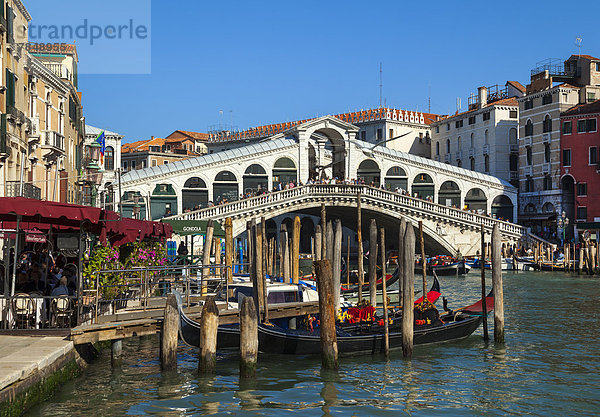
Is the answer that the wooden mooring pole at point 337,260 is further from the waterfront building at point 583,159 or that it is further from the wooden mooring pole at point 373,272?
the waterfront building at point 583,159

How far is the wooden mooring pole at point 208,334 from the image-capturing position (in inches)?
403

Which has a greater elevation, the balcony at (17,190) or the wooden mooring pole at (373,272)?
the balcony at (17,190)

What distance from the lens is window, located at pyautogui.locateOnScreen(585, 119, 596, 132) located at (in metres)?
38.8

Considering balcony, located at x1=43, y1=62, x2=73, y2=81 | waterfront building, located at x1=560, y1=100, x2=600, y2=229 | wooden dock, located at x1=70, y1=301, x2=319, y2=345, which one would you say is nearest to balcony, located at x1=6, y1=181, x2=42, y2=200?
wooden dock, located at x1=70, y1=301, x2=319, y2=345

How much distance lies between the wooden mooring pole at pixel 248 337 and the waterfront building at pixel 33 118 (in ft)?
26.0

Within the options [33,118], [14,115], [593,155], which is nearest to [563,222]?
[593,155]

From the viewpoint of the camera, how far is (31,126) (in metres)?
20.2

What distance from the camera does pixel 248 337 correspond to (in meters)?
10.3

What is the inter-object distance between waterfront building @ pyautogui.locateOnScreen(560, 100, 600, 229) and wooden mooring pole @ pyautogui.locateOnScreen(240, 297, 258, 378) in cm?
3206

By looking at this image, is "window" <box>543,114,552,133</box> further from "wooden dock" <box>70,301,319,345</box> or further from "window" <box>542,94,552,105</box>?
"wooden dock" <box>70,301,319,345</box>

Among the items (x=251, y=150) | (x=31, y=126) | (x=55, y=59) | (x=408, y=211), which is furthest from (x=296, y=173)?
(x=31, y=126)

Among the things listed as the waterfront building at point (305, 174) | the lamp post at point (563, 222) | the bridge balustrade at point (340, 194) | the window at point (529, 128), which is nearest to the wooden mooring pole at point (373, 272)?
the bridge balustrade at point (340, 194)

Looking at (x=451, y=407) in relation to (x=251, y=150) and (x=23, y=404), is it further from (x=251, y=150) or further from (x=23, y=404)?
(x=251, y=150)

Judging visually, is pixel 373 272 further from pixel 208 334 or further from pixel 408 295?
pixel 208 334
